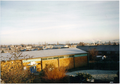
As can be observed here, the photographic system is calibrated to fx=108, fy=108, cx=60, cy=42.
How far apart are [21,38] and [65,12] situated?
3.50 m

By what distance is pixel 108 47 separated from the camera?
15.0m

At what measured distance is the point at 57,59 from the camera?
9367mm

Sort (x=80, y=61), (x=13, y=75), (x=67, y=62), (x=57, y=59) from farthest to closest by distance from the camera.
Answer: (x=80, y=61), (x=67, y=62), (x=57, y=59), (x=13, y=75)

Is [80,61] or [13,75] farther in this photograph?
[80,61]

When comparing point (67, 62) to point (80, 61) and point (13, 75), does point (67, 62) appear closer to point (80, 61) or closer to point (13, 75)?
point (80, 61)

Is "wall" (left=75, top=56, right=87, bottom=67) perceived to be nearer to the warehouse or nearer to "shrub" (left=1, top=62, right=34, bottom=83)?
the warehouse

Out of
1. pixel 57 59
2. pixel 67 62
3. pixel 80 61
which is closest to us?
pixel 57 59

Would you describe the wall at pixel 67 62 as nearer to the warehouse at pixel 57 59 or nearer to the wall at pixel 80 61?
the warehouse at pixel 57 59

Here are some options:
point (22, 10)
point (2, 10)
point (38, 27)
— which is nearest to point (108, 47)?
point (38, 27)

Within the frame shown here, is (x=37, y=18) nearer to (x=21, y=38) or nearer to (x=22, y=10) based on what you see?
(x=22, y=10)

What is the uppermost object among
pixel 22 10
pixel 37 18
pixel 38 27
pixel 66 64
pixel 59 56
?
pixel 22 10

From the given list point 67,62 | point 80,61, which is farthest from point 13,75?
point 80,61

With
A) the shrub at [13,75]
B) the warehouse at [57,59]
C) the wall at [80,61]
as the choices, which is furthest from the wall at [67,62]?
the shrub at [13,75]

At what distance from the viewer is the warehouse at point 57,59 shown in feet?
28.2
